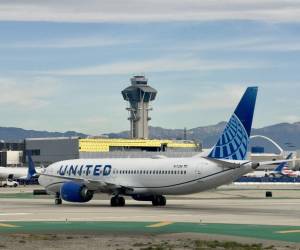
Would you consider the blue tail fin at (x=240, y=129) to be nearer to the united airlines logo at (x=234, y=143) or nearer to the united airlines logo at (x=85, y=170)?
the united airlines logo at (x=234, y=143)

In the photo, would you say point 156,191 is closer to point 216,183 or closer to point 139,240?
point 216,183

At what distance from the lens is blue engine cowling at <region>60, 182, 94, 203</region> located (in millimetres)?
65250

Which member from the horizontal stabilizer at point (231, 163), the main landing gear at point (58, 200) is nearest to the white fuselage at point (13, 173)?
the main landing gear at point (58, 200)

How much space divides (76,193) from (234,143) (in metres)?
13.6

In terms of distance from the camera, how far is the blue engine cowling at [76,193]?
65.2 metres

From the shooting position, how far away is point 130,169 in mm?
66750

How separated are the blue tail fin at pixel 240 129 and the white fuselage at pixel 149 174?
42.0 inches

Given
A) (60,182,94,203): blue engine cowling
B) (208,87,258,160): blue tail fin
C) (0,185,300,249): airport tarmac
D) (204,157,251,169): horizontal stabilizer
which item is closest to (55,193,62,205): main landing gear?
(60,182,94,203): blue engine cowling

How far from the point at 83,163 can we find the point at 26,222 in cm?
2428

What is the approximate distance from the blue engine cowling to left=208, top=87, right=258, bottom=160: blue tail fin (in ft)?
38.2

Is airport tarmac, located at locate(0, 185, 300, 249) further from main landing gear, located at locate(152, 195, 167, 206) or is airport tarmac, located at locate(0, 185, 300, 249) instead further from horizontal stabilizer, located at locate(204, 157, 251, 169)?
main landing gear, located at locate(152, 195, 167, 206)

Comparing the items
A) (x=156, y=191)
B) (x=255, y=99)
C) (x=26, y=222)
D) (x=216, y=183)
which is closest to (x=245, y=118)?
(x=255, y=99)

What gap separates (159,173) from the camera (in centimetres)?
6431

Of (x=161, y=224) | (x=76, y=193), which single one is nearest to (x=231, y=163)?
(x=76, y=193)
